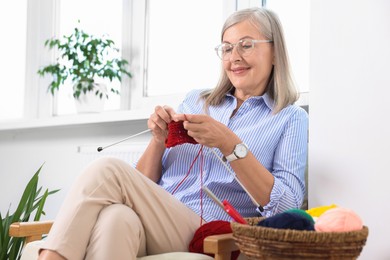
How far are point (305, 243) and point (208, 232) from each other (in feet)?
1.58

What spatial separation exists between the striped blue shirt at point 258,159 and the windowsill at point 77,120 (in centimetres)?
77

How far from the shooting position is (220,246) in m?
1.33

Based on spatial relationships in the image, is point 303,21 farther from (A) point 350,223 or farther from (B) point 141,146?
(A) point 350,223

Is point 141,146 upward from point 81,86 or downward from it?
downward

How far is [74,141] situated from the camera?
3.21 meters

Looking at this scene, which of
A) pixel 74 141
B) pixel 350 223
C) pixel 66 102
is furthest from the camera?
pixel 66 102

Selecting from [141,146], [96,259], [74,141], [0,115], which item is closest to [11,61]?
[0,115]

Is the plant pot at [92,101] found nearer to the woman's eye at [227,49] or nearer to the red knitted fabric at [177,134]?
the woman's eye at [227,49]

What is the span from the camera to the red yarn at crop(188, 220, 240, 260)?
148 centimetres

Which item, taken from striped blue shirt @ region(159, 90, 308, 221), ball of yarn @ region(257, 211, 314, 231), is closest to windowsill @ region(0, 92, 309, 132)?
striped blue shirt @ region(159, 90, 308, 221)

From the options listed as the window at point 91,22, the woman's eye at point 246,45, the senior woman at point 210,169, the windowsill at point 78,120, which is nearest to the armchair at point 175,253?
the senior woman at point 210,169

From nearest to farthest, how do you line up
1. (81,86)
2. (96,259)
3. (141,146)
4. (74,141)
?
1. (96,259)
2. (141,146)
3. (81,86)
4. (74,141)

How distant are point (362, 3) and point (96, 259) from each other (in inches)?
37.4

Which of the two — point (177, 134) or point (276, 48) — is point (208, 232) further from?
point (276, 48)
